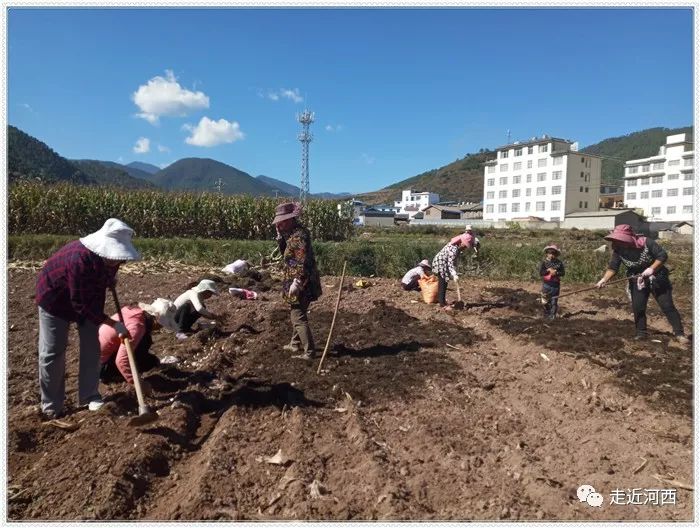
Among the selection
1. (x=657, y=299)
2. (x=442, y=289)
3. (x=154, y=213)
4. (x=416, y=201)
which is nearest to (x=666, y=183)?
(x=416, y=201)

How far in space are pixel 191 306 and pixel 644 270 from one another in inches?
232

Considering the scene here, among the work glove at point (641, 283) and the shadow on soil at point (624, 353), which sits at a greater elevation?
the work glove at point (641, 283)

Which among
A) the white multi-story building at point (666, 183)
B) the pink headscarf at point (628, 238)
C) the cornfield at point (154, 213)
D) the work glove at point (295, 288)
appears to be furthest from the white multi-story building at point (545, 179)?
the work glove at point (295, 288)

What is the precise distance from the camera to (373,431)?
13.0 feet

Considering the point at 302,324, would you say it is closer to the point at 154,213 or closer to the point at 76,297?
the point at 76,297

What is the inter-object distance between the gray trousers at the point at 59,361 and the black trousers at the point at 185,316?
2162 mm

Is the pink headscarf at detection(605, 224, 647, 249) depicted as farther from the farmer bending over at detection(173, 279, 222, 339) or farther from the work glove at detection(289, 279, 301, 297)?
the farmer bending over at detection(173, 279, 222, 339)

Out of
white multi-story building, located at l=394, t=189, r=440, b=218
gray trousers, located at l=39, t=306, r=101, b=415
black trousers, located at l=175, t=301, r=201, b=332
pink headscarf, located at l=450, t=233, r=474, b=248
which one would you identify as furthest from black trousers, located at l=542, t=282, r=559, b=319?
white multi-story building, located at l=394, t=189, r=440, b=218

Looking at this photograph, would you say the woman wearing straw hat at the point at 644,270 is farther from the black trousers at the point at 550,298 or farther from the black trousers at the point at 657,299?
the black trousers at the point at 550,298

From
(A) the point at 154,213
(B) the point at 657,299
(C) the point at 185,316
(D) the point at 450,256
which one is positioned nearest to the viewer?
(B) the point at 657,299

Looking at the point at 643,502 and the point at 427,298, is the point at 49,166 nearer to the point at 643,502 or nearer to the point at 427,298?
the point at 427,298

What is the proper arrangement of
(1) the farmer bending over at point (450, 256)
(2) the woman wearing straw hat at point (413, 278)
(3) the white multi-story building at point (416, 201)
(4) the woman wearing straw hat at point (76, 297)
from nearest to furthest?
(4) the woman wearing straw hat at point (76, 297)
(1) the farmer bending over at point (450, 256)
(2) the woman wearing straw hat at point (413, 278)
(3) the white multi-story building at point (416, 201)

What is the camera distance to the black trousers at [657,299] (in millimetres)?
6172

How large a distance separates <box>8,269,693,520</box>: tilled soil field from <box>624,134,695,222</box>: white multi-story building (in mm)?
75169
